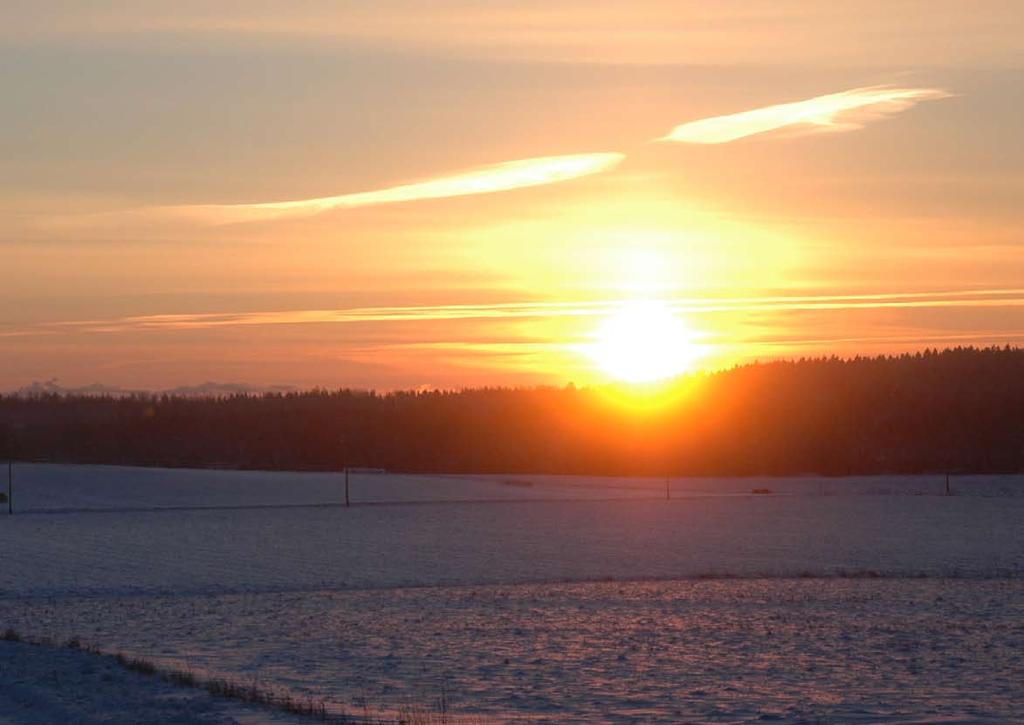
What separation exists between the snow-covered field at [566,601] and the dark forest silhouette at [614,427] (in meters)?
23.7

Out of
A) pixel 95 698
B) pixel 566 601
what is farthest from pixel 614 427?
pixel 95 698

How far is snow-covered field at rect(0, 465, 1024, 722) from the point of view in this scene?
11.1 m

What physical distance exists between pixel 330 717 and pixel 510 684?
2073 mm

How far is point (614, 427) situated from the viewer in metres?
70.4

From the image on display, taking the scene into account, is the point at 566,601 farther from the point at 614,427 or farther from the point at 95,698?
the point at 614,427

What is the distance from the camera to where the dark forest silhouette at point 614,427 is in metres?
59.7

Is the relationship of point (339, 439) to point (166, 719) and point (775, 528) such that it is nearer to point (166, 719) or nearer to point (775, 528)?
point (775, 528)

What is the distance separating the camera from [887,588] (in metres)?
17.9

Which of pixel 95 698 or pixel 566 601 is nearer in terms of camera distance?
pixel 95 698

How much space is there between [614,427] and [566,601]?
2115 inches

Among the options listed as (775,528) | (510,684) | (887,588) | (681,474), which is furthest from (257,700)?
(681,474)

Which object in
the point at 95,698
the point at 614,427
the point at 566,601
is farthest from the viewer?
the point at 614,427

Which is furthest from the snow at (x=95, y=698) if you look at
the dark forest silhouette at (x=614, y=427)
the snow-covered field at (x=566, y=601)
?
the dark forest silhouette at (x=614, y=427)

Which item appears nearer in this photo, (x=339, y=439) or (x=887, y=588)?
(x=887, y=588)
